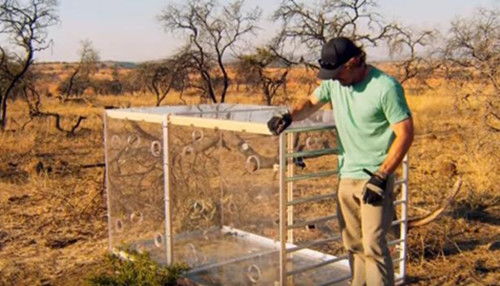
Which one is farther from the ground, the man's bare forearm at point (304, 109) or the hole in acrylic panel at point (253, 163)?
the man's bare forearm at point (304, 109)

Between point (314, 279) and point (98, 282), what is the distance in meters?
1.62

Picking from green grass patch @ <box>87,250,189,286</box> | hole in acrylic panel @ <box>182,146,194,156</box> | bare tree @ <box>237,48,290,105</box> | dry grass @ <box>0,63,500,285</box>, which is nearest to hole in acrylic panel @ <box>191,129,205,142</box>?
hole in acrylic panel @ <box>182,146,194,156</box>

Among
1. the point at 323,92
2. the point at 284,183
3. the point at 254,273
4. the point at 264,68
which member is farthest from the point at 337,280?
the point at 264,68

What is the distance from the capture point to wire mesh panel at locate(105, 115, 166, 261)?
18.1 ft

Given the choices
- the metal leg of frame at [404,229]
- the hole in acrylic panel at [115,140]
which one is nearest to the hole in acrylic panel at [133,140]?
the hole in acrylic panel at [115,140]

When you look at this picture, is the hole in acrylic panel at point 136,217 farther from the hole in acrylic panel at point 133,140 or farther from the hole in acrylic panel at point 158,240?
the hole in acrylic panel at point 133,140

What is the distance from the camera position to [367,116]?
3812mm

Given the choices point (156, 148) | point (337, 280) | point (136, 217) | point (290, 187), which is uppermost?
point (156, 148)

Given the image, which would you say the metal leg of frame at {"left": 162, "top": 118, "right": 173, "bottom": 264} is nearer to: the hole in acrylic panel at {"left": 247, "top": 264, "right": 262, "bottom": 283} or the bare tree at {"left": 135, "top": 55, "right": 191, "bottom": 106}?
the hole in acrylic panel at {"left": 247, "top": 264, "right": 262, "bottom": 283}

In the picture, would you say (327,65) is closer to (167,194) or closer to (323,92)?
(323,92)

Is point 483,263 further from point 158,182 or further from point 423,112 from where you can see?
point 423,112

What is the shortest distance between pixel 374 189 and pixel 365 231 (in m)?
0.39

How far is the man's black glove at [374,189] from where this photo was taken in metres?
3.64

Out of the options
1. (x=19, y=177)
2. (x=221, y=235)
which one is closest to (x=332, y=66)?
(x=221, y=235)
